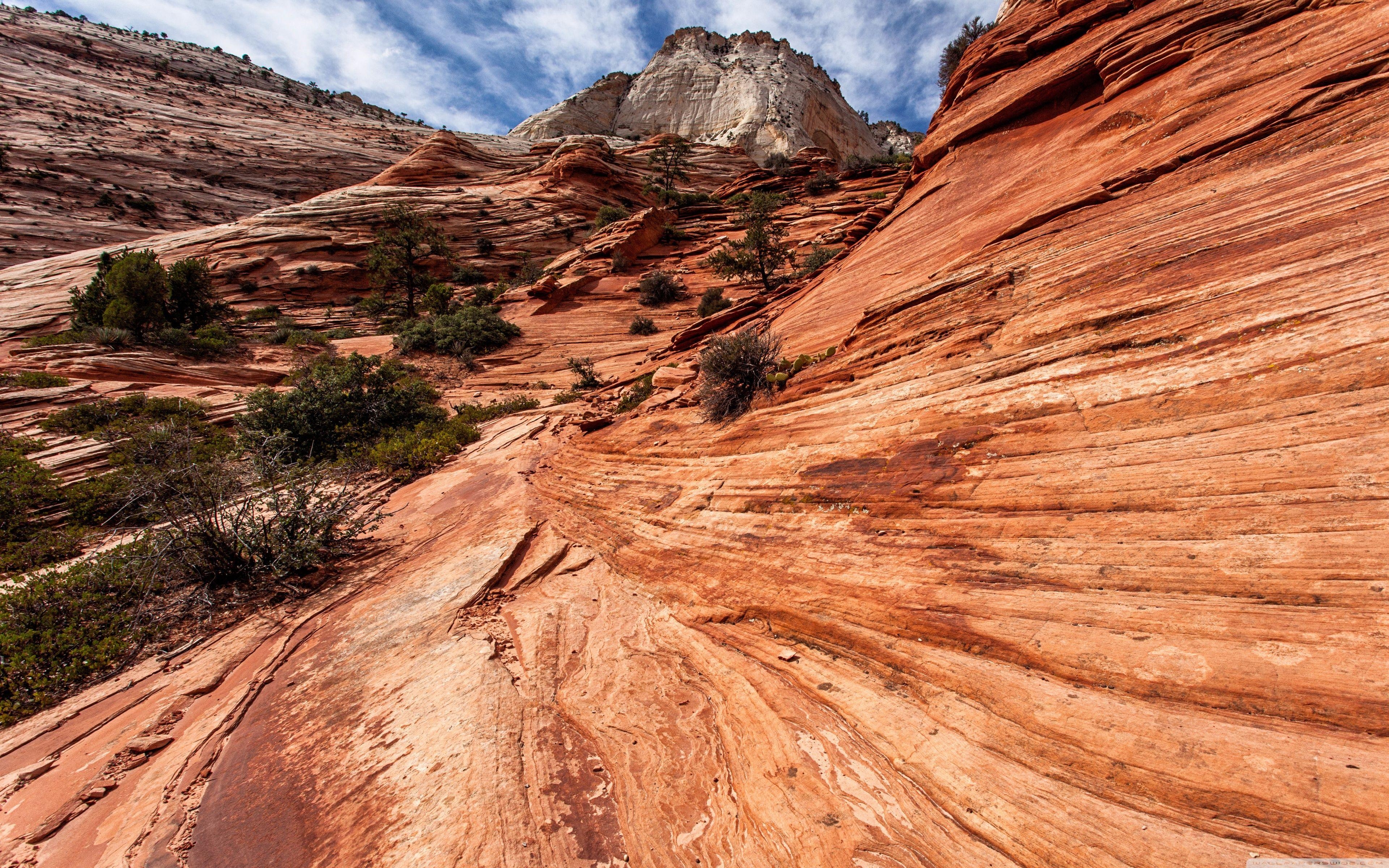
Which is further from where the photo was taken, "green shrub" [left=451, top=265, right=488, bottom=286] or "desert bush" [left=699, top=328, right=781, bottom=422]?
"green shrub" [left=451, top=265, right=488, bottom=286]

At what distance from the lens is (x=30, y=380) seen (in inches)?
463

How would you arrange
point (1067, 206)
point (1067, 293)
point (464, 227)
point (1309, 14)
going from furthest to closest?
point (464, 227)
point (1067, 206)
point (1309, 14)
point (1067, 293)

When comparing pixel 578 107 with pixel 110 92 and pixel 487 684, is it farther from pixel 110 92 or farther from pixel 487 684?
pixel 487 684

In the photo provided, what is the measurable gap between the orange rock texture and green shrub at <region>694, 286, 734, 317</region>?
18.2m

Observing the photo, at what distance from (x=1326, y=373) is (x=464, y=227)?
39.0 metres

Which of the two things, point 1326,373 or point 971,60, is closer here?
point 1326,373

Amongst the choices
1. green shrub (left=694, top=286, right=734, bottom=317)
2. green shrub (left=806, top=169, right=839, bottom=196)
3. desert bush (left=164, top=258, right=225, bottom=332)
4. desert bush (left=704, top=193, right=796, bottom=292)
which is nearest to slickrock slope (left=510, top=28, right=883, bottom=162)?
green shrub (left=806, top=169, right=839, bottom=196)

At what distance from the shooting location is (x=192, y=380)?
15945mm

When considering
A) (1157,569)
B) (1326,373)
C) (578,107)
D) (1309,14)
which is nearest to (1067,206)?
(1309,14)

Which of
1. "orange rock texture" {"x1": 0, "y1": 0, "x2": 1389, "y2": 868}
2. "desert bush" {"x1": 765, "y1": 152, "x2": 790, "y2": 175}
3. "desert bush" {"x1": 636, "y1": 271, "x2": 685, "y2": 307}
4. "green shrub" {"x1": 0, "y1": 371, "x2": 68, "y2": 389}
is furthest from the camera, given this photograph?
"desert bush" {"x1": 765, "y1": 152, "x2": 790, "y2": 175}

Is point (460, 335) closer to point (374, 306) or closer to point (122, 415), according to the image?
point (374, 306)

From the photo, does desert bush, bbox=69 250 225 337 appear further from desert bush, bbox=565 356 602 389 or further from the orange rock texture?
the orange rock texture

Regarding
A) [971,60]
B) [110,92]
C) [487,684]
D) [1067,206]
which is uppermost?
[110,92]

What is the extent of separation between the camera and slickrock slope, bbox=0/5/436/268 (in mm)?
32312
